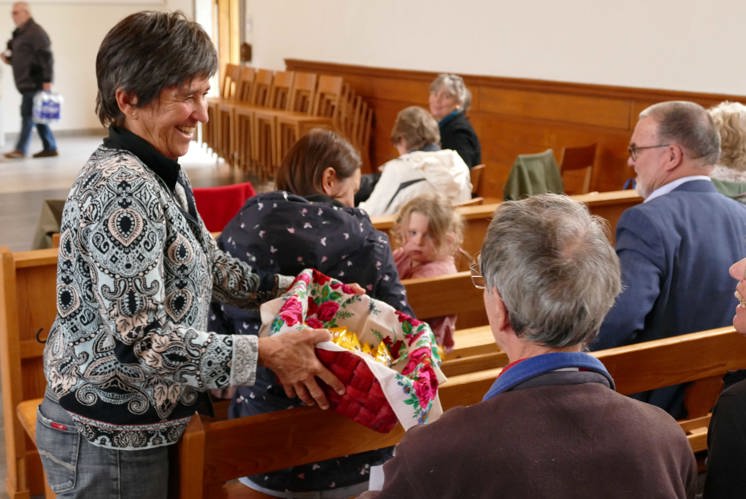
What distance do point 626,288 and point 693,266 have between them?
247 millimetres

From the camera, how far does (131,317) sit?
1.53 metres

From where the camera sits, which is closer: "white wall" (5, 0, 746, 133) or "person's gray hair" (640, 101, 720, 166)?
"person's gray hair" (640, 101, 720, 166)

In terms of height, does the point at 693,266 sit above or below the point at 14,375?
above

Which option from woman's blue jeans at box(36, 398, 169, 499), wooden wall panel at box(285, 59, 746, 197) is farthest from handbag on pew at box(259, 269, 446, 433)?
wooden wall panel at box(285, 59, 746, 197)

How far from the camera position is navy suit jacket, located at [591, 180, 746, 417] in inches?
98.8

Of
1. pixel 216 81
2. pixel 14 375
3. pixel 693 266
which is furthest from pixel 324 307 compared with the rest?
pixel 216 81

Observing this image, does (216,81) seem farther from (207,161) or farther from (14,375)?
(14,375)

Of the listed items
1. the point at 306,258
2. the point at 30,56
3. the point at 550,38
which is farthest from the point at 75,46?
the point at 306,258

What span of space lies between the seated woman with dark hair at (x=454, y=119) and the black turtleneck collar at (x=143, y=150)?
4745 millimetres

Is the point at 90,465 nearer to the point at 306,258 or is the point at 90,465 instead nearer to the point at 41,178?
the point at 306,258

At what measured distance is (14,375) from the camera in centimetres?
296

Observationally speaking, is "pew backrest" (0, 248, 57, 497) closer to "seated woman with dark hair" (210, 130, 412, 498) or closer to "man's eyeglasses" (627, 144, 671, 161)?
"seated woman with dark hair" (210, 130, 412, 498)

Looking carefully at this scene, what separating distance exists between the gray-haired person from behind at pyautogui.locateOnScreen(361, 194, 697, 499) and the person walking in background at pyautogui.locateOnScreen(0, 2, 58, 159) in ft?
35.5

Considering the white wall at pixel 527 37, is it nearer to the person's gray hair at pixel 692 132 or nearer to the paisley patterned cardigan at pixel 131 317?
the person's gray hair at pixel 692 132
